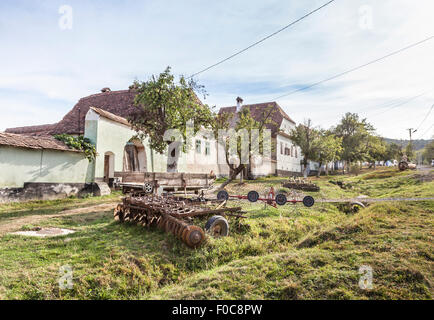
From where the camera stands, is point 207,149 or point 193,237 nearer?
point 193,237

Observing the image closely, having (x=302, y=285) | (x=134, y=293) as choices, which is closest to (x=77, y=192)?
(x=134, y=293)

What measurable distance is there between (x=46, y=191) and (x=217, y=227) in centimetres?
1037

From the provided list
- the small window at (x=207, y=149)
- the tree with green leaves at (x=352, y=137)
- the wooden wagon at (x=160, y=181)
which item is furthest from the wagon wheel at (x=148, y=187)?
the tree with green leaves at (x=352, y=137)

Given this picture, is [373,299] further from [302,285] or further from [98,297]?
[98,297]

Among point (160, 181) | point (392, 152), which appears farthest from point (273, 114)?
point (392, 152)

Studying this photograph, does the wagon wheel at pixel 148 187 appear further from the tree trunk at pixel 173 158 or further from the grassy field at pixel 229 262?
the tree trunk at pixel 173 158

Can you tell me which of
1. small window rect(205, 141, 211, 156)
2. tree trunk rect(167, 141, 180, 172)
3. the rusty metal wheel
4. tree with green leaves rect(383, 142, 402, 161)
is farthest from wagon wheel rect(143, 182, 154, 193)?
tree with green leaves rect(383, 142, 402, 161)

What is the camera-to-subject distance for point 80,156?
15.1 m

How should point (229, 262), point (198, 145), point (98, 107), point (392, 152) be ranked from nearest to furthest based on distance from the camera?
point (229, 262) → point (98, 107) → point (198, 145) → point (392, 152)

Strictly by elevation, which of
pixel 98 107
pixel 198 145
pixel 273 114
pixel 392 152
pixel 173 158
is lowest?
pixel 173 158

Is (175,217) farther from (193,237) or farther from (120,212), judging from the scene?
(120,212)

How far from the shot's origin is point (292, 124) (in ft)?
123

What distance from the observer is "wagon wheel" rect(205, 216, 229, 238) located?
25.2 ft
